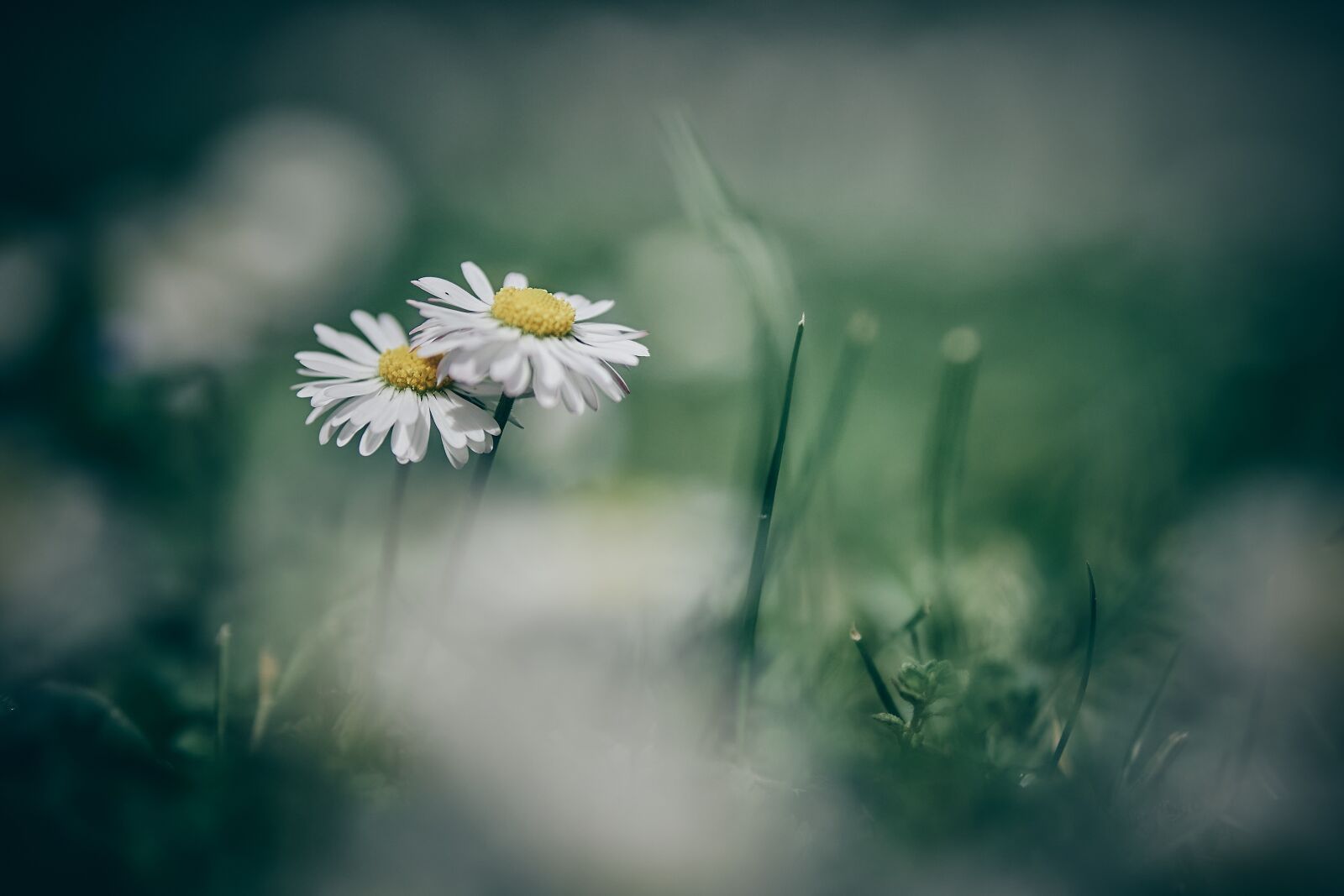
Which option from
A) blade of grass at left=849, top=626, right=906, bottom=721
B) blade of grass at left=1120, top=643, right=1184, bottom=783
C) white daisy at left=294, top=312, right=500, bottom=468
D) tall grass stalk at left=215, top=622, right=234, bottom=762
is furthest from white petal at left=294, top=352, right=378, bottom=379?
blade of grass at left=1120, top=643, right=1184, bottom=783

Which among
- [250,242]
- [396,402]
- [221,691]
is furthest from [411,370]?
[250,242]

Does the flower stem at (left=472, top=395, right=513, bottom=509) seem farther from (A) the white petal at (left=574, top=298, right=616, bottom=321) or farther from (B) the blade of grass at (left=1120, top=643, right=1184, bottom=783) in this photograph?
(B) the blade of grass at (left=1120, top=643, right=1184, bottom=783)

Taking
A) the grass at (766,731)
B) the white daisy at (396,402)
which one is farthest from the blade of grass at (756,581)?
the white daisy at (396,402)

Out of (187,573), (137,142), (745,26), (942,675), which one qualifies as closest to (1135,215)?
(745,26)

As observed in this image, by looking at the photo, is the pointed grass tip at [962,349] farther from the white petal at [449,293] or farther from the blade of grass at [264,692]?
the blade of grass at [264,692]

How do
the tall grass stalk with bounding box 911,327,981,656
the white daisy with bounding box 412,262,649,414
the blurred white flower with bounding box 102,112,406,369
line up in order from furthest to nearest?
the blurred white flower with bounding box 102,112,406,369
the tall grass stalk with bounding box 911,327,981,656
the white daisy with bounding box 412,262,649,414

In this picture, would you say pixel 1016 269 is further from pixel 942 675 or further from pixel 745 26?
pixel 942 675

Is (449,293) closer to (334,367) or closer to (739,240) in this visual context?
(334,367)
